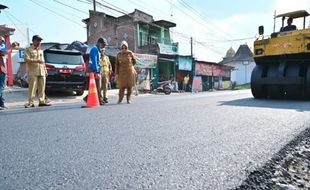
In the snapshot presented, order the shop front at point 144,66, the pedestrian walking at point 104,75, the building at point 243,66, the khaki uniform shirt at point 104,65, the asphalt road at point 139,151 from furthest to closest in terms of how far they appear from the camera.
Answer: the building at point 243,66, the shop front at point 144,66, the khaki uniform shirt at point 104,65, the pedestrian walking at point 104,75, the asphalt road at point 139,151

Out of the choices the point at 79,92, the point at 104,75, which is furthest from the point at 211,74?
the point at 104,75

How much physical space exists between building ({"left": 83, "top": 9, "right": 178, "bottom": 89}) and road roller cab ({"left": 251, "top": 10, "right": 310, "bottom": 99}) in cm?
1788

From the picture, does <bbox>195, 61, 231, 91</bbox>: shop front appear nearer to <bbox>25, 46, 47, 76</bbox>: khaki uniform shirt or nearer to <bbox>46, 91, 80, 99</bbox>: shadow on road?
<bbox>46, 91, 80, 99</bbox>: shadow on road

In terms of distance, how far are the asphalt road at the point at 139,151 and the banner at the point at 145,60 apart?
62.7 feet

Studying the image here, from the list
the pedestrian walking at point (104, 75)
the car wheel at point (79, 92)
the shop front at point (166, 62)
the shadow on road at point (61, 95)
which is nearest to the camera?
the pedestrian walking at point (104, 75)

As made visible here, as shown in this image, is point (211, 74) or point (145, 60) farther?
point (211, 74)

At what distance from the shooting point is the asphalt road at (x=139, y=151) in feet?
6.23

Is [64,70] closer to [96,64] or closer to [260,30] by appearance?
[96,64]

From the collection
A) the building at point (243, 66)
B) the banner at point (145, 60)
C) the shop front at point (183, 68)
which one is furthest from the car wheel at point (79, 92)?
the building at point (243, 66)

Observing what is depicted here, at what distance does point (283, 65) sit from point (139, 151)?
21.5 ft

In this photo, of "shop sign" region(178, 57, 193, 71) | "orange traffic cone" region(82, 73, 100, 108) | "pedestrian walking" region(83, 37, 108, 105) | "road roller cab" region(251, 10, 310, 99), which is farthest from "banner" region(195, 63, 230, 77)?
"orange traffic cone" region(82, 73, 100, 108)

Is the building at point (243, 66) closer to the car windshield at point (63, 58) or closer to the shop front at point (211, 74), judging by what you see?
the shop front at point (211, 74)

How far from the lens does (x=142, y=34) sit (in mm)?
32750

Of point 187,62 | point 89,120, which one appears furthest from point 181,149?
point 187,62
